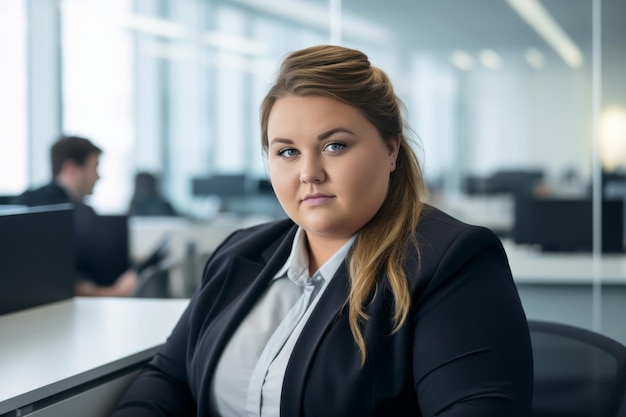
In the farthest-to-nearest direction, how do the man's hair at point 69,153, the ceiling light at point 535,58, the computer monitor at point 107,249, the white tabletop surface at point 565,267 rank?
1. the ceiling light at point 535,58
2. the man's hair at point 69,153
3. the computer monitor at point 107,249
4. the white tabletop surface at point 565,267

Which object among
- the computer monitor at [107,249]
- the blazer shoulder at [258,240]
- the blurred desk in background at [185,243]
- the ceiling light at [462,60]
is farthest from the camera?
the blurred desk in background at [185,243]

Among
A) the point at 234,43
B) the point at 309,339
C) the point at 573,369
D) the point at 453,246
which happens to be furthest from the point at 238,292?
the point at 234,43

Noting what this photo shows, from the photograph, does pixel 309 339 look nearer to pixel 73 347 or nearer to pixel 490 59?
pixel 73 347

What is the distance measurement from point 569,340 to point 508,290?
343 mm

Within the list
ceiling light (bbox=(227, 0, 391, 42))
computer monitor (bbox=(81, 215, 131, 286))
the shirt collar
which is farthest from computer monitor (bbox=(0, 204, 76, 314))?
ceiling light (bbox=(227, 0, 391, 42))

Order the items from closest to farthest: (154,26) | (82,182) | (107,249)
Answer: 1. (107,249)
2. (82,182)
3. (154,26)

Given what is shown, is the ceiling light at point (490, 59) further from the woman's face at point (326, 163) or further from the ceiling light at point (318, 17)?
the woman's face at point (326, 163)

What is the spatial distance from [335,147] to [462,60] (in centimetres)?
318

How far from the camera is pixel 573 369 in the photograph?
156cm

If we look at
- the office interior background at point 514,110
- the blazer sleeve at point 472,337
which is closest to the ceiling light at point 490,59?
the office interior background at point 514,110

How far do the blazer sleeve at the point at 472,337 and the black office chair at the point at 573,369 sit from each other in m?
0.23

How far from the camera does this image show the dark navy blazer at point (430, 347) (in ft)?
4.02

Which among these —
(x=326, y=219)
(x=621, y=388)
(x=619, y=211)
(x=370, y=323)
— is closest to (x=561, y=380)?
(x=621, y=388)

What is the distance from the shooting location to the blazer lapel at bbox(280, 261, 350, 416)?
1.35 meters
